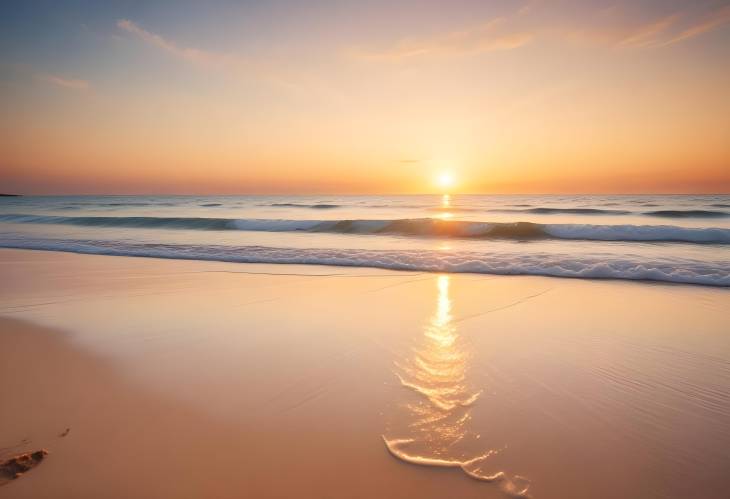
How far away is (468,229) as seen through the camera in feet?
55.2

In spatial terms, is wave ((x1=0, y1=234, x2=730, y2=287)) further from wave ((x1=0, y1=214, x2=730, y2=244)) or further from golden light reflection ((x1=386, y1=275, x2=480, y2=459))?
wave ((x1=0, y1=214, x2=730, y2=244))

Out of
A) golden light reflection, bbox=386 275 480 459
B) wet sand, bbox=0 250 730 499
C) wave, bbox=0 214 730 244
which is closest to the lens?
wet sand, bbox=0 250 730 499

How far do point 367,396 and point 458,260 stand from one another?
6412 mm

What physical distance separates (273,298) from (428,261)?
4248 mm

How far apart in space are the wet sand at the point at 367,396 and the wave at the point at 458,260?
181 centimetres

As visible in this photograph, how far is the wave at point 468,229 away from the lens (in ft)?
45.0

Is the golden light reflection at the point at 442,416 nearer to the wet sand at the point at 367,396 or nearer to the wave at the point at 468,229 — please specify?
the wet sand at the point at 367,396

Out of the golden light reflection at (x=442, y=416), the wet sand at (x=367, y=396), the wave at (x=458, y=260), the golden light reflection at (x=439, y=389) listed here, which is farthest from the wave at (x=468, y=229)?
the golden light reflection at (x=442, y=416)

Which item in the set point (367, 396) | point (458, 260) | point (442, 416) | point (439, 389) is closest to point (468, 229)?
point (458, 260)

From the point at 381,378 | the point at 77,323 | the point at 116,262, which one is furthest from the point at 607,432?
the point at 116,262

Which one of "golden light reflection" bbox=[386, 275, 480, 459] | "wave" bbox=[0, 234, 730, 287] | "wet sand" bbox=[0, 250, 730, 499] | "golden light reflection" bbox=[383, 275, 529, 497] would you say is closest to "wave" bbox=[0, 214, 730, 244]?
"wave" bbox=[0, 234, 730, 287]

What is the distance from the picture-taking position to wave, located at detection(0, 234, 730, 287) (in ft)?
23.6

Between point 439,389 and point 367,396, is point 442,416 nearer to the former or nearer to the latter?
point 439,389

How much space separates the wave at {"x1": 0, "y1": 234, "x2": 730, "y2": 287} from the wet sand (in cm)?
181
